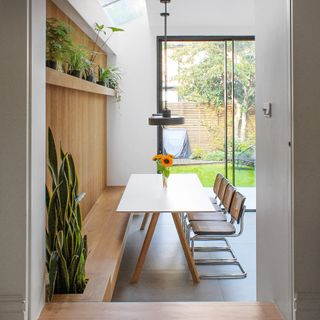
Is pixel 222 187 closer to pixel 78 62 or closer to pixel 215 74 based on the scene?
pixel 78 62

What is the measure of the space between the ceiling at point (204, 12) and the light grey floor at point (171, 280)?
279cm

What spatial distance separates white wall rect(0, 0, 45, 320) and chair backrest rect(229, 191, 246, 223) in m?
2.35

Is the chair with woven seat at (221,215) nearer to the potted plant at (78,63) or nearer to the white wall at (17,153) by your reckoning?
the potted plant at (78,63)

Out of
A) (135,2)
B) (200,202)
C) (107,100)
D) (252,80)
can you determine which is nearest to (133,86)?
(107,100)

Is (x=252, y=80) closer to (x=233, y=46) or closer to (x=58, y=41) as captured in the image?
(x=233, y=46)

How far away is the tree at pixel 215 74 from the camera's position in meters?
6.91

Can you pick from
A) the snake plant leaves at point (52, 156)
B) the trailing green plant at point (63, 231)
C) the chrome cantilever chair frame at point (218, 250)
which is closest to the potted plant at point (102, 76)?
the chrome cantilever chair frame at point (218, 250)

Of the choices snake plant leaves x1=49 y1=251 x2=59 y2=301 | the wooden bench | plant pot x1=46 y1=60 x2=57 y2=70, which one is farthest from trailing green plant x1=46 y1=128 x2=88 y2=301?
plant pot x1=46 y1=60 x2=57 y2=70

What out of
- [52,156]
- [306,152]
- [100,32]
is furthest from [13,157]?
[100,32]

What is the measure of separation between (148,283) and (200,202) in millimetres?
852

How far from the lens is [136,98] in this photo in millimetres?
6949

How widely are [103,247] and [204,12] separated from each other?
3469 millimetres

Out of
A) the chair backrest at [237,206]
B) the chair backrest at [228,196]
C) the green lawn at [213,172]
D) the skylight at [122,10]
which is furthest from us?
the green lawn at [213,172]

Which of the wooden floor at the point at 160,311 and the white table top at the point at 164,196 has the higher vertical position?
the white table top at the point at 164,196
